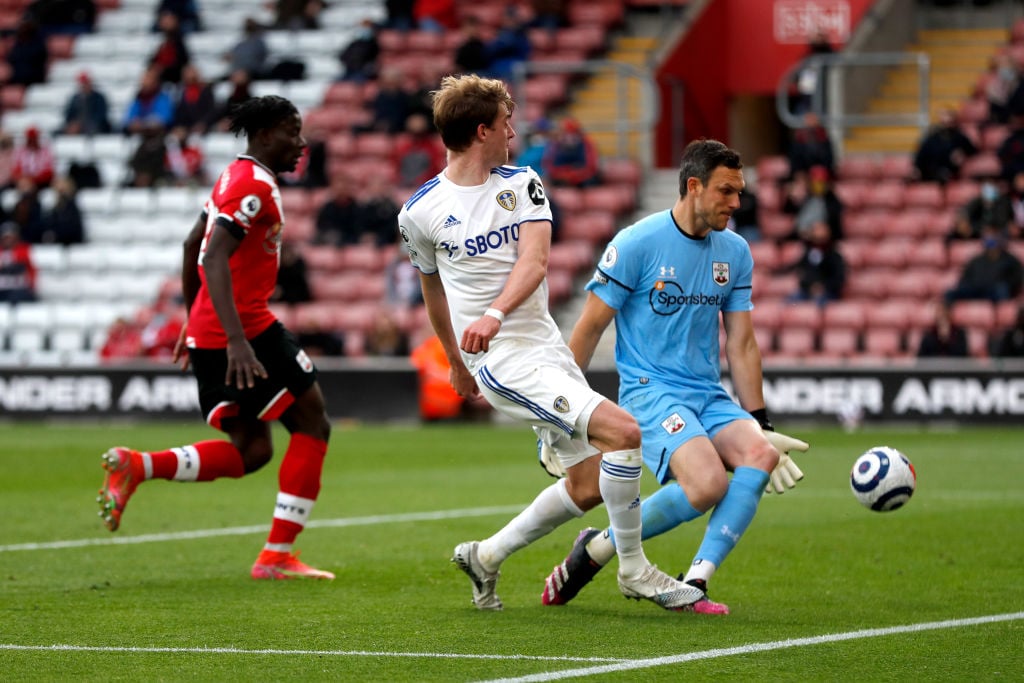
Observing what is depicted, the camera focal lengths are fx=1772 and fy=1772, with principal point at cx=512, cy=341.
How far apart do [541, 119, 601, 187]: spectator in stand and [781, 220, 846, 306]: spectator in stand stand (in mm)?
3520

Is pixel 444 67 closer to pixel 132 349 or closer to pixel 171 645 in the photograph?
pixel 132 349

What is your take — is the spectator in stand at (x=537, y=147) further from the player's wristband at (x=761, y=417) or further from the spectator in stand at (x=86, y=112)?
the player's wristband at (x=761, y=417)

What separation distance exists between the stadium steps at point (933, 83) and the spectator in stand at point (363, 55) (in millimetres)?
7089

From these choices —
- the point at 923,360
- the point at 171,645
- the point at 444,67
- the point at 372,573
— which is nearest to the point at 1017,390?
the point at 923,360

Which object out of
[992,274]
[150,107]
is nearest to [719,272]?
[992,274]

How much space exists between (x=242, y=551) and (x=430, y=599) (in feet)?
7.18

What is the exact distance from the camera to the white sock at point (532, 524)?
731cm

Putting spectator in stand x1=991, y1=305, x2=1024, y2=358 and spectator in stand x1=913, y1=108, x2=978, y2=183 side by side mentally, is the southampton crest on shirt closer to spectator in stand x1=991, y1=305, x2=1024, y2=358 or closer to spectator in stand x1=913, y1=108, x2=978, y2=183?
spectator in stand x1=991, y1=305, x2=1024, y2=358

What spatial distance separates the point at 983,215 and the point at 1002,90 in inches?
84.1

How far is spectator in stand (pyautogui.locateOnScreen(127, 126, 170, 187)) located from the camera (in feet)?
85.4

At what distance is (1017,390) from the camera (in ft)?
62.3

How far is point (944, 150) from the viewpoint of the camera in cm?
2186

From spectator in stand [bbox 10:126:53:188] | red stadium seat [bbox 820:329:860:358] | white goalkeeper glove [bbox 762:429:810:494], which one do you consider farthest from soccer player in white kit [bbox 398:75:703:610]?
spectator in stand [bbox 10:126:53:188]

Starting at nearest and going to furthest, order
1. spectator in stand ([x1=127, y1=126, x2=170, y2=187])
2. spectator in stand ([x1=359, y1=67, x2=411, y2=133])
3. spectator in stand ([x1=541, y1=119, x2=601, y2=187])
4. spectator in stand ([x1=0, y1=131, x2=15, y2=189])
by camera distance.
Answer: spectator in stand ([x1=541, y1=119, x2=601, y2=187]), spectator in stand ([x1=359, y1=67, x2=411, y2=133]), spectator in stand ([x1=127, y1=126, x2=170, y2=187]), spectator in stand ([x1=0, y1=131, x2=15, y2=189])
